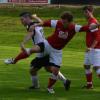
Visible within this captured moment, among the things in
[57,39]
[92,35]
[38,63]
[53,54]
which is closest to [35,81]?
[38,63]

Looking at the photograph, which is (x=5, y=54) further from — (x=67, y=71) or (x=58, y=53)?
(x=58, y=53)

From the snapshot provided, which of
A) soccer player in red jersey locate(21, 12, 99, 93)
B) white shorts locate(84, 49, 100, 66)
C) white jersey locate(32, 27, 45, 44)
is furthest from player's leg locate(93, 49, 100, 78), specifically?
white jersey locate(32, 27, 45, 44)

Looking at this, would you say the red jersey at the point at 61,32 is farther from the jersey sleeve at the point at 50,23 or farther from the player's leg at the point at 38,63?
the player's leg at the point at 38,63

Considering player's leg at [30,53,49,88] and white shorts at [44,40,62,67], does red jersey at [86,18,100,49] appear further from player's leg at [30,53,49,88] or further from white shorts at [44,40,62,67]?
player's leg at [30,53,49,88]

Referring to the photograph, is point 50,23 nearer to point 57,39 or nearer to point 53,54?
point 57,39

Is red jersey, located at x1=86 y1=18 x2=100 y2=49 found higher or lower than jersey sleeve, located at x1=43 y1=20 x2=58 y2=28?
lower

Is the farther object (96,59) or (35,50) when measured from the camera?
(96,59)

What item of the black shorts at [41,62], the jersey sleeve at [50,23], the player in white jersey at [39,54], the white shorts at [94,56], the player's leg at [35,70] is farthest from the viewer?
the white shorts at [94,56]

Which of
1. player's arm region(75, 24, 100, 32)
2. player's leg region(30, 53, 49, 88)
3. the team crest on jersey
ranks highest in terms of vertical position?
player's arm region(75, 24, 100, 32)

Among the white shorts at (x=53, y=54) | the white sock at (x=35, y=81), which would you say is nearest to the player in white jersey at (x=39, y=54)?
the white sock at (x=35, y=81)

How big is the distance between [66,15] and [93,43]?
4.54 feet

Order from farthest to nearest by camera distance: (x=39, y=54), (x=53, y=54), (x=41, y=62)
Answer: (x=39, y=54), (x=41, y=62), (x=53, y=54)

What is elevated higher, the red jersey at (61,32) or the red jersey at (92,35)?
the red jersey at (61,32)

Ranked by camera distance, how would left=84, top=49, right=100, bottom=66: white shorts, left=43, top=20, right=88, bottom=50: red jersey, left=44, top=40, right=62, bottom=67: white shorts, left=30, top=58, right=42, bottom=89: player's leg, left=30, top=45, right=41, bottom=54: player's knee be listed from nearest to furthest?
left=43, top=20, right=88, bottom=50: red jersey < left=30, top=45, right=41, bottom=54: player's knee < left=44, top=40, right=62, bottom=67: white shorts < left=30, top=58, right=42, bottom=89: player's leg < left=84, top=49, right=100, bottom=66: white shorts
